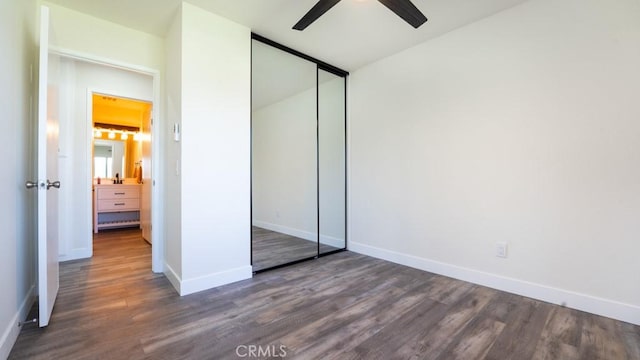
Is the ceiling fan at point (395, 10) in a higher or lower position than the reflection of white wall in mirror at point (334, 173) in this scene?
higher

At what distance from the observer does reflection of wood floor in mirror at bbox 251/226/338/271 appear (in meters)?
3.27

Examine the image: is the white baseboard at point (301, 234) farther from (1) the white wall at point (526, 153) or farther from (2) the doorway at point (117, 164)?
(2) the doorway at point (117, 164)

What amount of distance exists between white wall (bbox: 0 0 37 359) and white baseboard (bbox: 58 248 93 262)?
4.34 feet

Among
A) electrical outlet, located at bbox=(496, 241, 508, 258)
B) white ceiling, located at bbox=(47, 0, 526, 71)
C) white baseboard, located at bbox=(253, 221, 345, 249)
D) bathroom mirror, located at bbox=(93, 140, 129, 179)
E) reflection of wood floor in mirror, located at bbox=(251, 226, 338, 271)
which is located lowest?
reflection of wood floor in mirror, located at bbox=(251, 226, 338, 271)

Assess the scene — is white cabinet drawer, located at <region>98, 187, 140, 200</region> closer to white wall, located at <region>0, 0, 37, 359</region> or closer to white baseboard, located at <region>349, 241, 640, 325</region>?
white wall, located at <region>0, 0, 37, 359</region>

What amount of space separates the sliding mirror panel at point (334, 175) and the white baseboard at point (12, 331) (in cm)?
282

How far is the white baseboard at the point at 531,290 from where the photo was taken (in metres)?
1.98

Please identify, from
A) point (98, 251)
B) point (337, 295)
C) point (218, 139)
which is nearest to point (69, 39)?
point (218, 139)

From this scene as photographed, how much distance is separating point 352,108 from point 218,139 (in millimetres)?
1954

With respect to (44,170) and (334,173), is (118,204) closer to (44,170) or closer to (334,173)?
(44,170)

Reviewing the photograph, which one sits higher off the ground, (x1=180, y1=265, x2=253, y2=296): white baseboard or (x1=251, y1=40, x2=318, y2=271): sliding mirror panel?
(x1=251, y1=40, x2=318, y2=271): sliding mirror panel

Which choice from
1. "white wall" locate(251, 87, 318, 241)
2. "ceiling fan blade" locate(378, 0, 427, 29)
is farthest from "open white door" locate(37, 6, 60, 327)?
"white wall" locate(251, 87, 318, 241)

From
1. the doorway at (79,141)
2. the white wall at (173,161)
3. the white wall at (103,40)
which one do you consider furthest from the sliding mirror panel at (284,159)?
the doorway at (79,141)

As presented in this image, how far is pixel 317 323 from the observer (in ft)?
6.29
